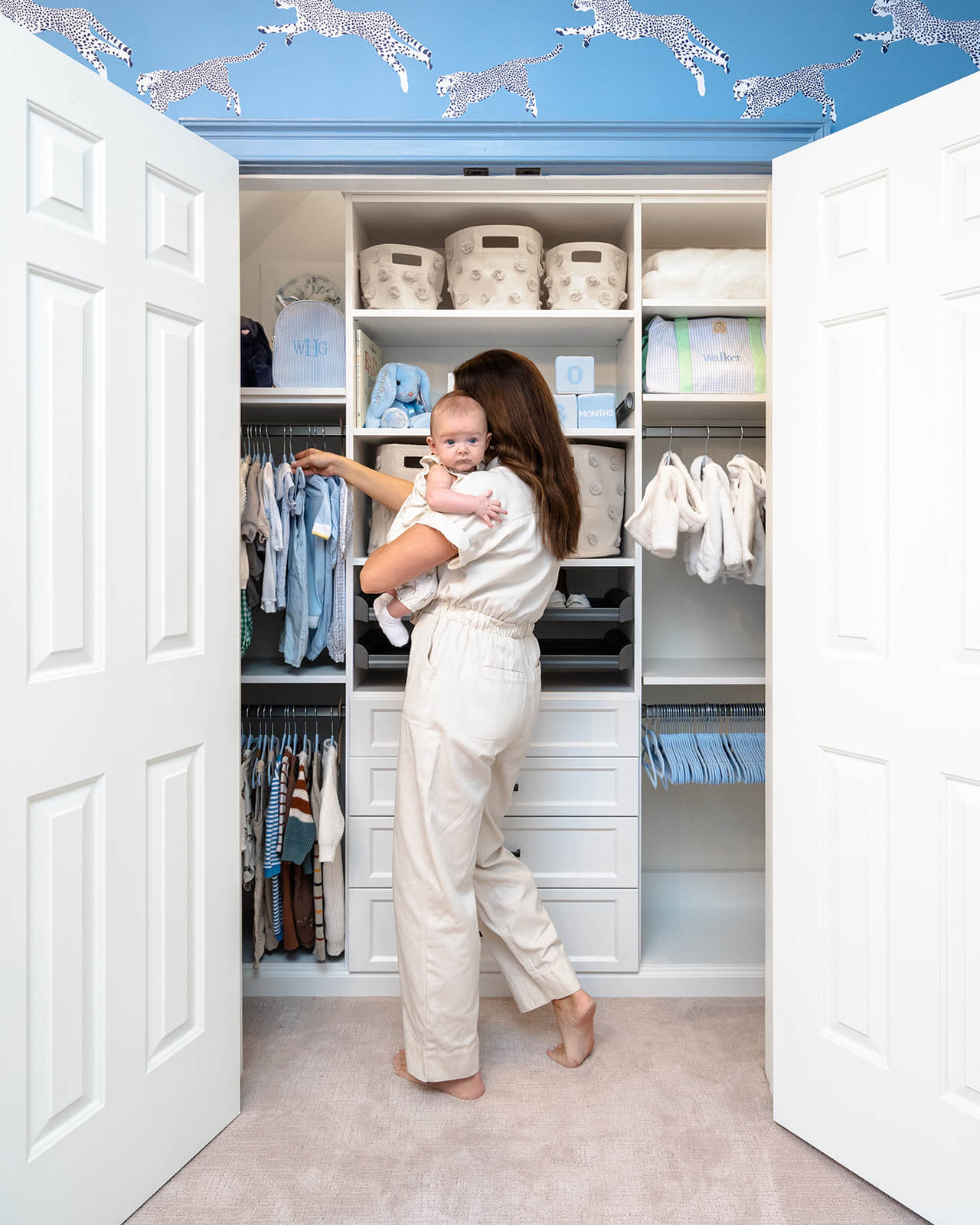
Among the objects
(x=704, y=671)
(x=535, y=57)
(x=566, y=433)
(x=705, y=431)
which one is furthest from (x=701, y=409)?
(x=535, y=57)

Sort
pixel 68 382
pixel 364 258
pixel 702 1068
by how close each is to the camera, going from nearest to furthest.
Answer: pixel 68 382, pixel 702 1068, pixel 364 258

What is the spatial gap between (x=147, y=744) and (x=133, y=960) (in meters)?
0.38

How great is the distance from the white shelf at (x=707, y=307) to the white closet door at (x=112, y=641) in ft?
3.97

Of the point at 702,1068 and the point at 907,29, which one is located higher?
the point at 907,29

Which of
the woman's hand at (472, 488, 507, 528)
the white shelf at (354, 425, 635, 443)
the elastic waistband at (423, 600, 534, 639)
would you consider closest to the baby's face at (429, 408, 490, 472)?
the woman's hand at (472, 488, 507, 528)

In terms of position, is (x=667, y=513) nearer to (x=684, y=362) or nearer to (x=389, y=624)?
(x=684, y=362)

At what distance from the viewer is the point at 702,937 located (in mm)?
2637

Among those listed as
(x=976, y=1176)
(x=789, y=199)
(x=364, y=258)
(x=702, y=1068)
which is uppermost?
(x=364, y=258)

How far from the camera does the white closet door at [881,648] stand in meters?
1.42

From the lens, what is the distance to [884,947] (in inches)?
60.5

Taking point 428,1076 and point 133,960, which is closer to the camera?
point 133,960

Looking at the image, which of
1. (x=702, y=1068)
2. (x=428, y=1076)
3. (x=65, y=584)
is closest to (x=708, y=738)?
(x=702, y=1068)

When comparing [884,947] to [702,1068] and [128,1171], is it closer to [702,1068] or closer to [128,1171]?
[702,1068]

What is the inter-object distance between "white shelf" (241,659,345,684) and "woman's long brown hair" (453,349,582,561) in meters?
0.89
